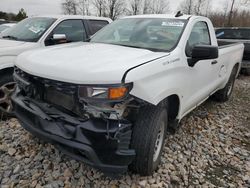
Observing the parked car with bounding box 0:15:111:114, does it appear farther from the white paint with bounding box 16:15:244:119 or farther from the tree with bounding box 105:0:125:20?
the tree with bounding box 105:0:125:20

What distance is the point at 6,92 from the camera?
13.2 feet

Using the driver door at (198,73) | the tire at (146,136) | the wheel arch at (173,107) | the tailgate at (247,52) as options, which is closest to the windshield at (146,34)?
the driver door at (198,73)

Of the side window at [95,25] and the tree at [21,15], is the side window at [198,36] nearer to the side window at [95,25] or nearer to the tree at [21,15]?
the side window at [95,25]

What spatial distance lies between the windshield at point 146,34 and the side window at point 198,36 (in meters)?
0.21

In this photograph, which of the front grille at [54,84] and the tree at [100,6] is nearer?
the front grille at [54,84]

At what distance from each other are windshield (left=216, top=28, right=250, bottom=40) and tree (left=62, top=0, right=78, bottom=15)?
122 feet

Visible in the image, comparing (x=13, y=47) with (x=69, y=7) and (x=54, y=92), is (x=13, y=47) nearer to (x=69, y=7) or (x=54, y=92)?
(x=54, y=92)

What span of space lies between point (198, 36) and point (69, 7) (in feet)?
143

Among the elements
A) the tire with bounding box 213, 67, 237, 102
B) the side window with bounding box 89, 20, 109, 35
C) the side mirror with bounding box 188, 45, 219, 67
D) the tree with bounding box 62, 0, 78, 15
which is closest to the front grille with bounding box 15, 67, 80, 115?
the side mirror with bounding box 188, 45, 219, 67

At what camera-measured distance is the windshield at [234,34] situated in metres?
9.91

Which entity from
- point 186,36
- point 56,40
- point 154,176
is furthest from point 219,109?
point 56,40

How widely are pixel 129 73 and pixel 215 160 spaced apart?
199cm

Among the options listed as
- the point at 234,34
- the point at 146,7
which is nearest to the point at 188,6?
the point at 146,7

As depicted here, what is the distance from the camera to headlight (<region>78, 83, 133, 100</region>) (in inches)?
87.4
